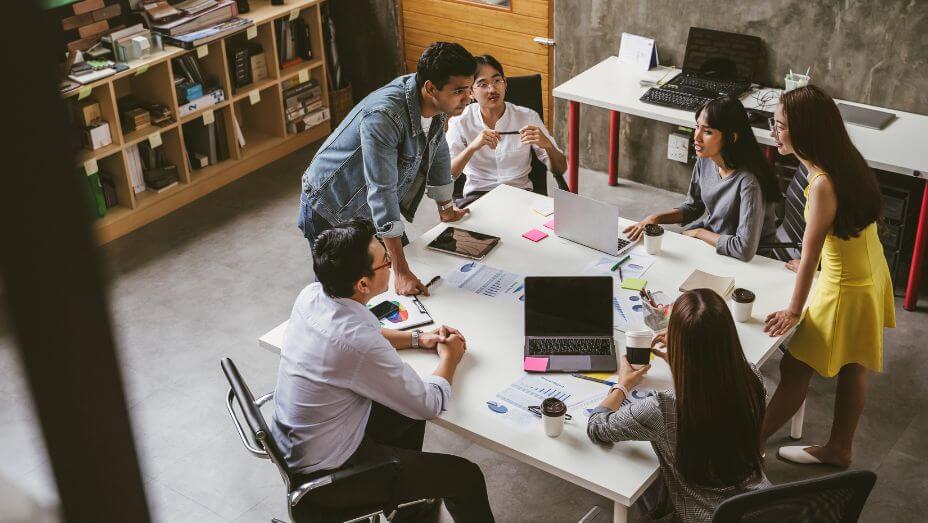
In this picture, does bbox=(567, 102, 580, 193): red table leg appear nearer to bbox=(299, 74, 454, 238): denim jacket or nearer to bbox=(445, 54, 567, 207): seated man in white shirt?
bbox=(445, 54, 567, 207): seated man in white shirt

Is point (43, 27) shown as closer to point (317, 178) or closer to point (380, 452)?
point (380, 452)

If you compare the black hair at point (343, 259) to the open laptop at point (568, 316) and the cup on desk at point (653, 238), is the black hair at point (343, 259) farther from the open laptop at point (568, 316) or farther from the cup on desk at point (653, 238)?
the cup on desk at point (653, 238)

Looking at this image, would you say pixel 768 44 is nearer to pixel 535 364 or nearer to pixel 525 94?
pixel 525 94

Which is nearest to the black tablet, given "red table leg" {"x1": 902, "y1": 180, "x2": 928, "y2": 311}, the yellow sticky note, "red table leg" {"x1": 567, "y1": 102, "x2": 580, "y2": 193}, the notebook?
the notebook

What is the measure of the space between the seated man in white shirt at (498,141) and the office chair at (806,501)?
7.41 ft

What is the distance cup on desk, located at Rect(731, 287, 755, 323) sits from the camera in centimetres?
313

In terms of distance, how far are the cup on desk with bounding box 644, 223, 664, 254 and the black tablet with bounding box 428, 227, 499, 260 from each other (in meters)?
0.58

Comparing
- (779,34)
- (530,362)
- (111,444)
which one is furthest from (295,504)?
(779,34)

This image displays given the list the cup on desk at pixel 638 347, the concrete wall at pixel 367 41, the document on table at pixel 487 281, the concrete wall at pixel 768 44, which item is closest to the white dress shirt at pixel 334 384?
the cup on desk at pixel 638 347

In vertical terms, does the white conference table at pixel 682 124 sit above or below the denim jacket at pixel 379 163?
below

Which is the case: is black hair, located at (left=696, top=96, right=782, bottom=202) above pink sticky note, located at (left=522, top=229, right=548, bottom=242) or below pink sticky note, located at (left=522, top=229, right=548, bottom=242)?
above

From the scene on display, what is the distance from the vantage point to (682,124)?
15.5 ft

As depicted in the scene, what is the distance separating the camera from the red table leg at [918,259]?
14.1 ft

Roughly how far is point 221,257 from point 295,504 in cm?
295
